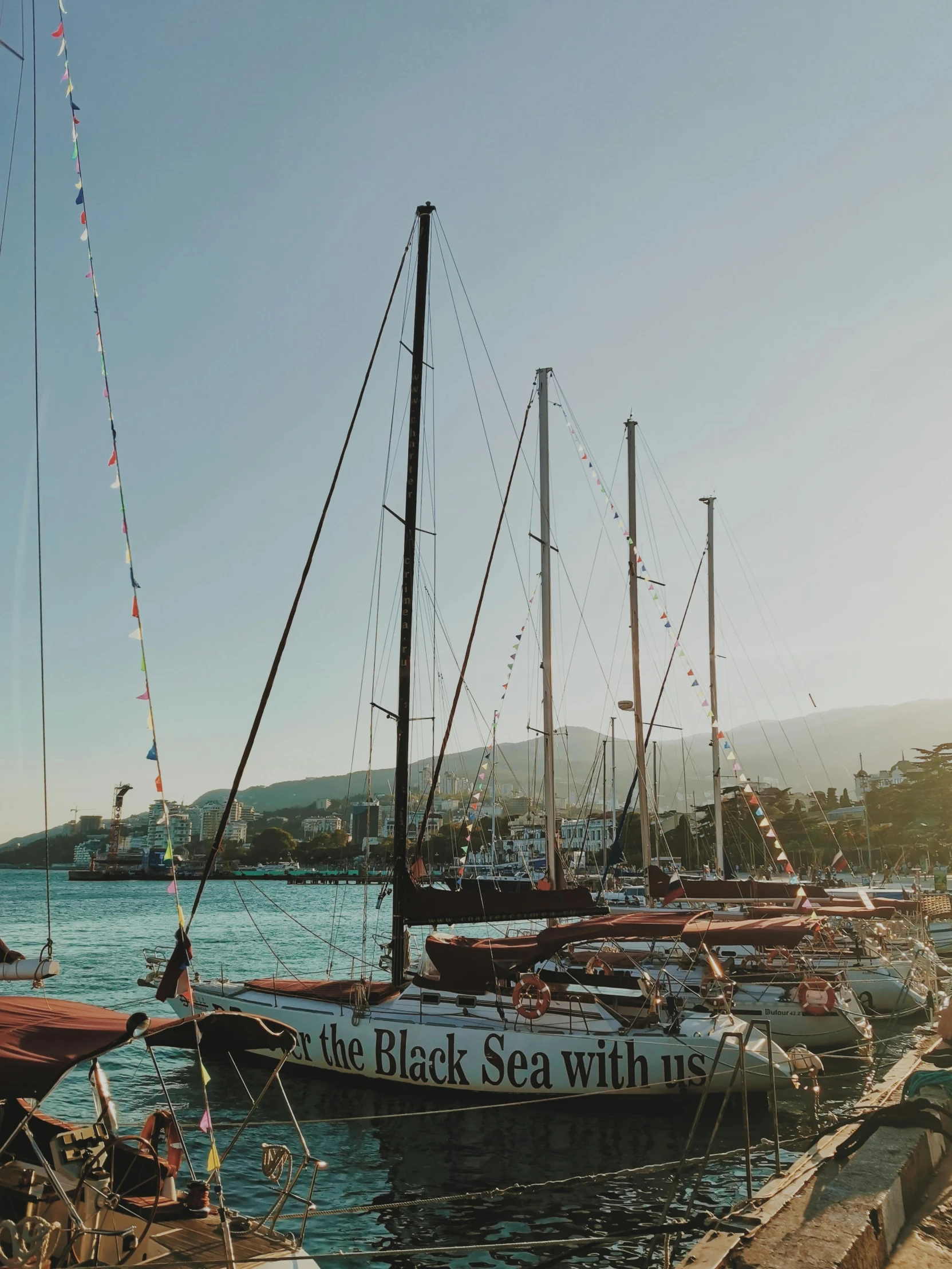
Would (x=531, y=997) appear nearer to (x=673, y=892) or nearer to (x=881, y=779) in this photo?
(x=673, y=892)

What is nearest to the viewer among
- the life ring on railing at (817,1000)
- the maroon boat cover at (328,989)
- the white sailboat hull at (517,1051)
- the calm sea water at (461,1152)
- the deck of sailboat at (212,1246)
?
the deck of sailboat at (212,1246)

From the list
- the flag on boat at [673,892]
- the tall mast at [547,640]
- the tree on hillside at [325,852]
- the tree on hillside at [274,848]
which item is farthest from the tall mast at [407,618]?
the tree on hillside at [274,848]

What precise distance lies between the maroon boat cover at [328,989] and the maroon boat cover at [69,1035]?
10.3m

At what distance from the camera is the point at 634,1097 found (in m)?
16.3

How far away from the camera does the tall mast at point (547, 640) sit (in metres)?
23.7

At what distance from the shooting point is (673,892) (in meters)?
29.0

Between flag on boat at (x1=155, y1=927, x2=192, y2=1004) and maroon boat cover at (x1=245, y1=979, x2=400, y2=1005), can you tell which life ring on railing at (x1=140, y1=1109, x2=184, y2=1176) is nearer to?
flag on boat at (x1=155, y1=927, x2=192, y2=1004)

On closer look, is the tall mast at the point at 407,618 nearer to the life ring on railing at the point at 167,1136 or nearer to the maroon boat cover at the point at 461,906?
the maroon boat cover at the point at 461,906

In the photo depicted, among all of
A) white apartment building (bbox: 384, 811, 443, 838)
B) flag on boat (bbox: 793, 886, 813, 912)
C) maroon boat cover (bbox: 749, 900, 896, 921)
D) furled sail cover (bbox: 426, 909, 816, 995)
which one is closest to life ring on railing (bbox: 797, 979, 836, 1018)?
furled sail cover (bbox: 426, 909, 816, 995)

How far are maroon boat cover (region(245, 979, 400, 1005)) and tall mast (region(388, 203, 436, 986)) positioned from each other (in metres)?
0.47

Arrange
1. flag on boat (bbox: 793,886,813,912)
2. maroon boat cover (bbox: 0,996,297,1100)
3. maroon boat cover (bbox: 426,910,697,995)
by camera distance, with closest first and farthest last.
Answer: maroon boat cover (bbox: 0,996,297,1100)
maroon boat cover (bbox: 426,910,697,995)
flag on boat (bbox: 793,886,813,912)

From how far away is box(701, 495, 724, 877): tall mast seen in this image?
114 ft

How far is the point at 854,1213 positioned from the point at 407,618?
14280mm

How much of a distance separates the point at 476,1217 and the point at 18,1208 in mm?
6379
